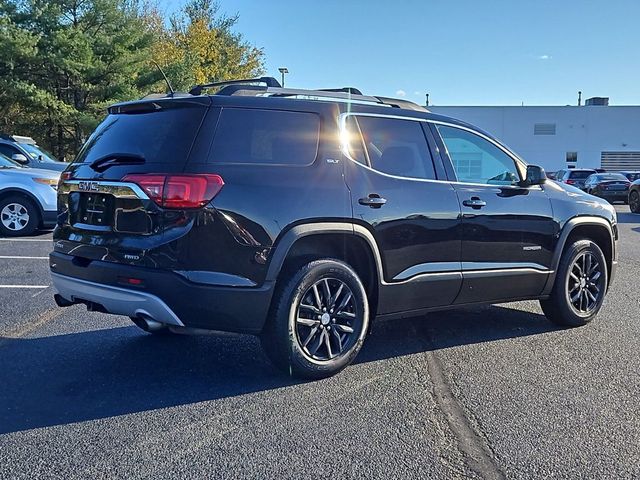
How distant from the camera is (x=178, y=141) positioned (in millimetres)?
3945

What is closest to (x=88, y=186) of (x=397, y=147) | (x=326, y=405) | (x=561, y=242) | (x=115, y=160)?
(x=115, y=160)

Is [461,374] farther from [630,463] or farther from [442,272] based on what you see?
[630,463]

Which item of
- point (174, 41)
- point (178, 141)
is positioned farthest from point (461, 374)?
point (174, 41)

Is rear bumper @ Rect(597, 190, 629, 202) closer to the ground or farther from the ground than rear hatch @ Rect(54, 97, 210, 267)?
closer to the ground

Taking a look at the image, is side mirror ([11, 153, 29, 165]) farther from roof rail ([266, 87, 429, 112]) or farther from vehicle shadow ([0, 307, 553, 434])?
roof rail ([266, 87, 429, 112])

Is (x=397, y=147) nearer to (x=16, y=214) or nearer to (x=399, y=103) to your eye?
(x=399, y=103)

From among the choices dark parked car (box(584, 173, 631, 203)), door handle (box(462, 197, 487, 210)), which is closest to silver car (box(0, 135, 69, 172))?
door handle (box(462, 197, 487, 210))

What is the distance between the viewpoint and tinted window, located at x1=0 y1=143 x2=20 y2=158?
1254cm

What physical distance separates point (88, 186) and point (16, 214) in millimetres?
8109

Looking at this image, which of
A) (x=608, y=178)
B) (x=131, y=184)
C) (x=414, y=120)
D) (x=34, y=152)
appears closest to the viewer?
(x=131, y=184)

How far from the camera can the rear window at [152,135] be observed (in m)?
3.94

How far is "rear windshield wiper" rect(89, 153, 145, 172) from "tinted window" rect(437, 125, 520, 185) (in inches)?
98.0

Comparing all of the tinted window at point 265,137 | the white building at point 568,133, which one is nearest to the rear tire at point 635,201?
the tinted window at point 265,137

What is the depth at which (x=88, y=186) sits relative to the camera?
4180mm
